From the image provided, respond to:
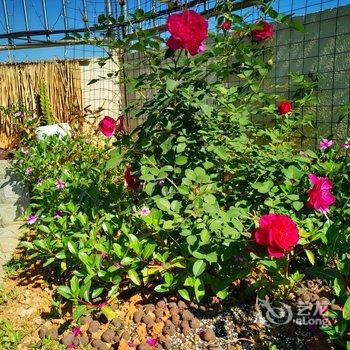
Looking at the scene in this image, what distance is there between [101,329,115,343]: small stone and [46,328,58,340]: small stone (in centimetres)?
26

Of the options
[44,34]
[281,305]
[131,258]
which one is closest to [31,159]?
[131,258]

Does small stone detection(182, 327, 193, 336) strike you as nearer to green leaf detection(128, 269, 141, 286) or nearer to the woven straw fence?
green leaf detection(128, 269, 141, 286)

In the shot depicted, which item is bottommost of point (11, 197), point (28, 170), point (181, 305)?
point (181, 305)

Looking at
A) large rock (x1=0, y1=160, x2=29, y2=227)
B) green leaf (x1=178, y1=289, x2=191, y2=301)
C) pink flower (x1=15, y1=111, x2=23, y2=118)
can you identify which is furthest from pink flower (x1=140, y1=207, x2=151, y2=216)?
pink flower (x1=15, y1=111, x2=23, y2=118)

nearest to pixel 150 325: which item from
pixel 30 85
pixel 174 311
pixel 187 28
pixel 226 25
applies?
pixel 174 311

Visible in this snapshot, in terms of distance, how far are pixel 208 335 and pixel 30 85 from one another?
5.40 m

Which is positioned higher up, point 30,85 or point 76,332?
point 30,85

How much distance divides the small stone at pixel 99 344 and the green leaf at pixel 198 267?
22.9 inches

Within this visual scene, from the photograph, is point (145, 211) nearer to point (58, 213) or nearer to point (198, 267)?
point (198, 267)

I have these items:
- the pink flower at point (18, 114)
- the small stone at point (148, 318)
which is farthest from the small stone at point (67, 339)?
the pink flower at point (18, 114)

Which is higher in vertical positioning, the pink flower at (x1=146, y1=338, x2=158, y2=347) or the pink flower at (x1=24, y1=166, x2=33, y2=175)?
the pink flower at (x1=24, y1=166, x2=33, y2=175)

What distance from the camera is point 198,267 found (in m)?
1.58

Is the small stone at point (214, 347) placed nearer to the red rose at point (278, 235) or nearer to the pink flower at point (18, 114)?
the red rose at point (278, 235)

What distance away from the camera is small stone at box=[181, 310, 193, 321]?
1778 millimetres
